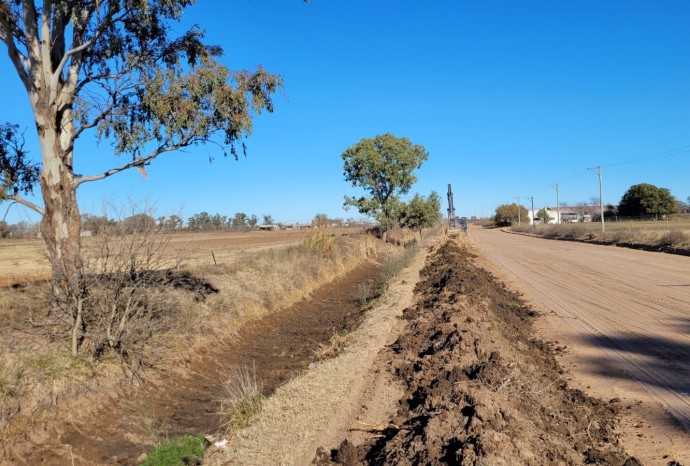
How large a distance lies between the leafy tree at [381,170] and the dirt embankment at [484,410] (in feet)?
116

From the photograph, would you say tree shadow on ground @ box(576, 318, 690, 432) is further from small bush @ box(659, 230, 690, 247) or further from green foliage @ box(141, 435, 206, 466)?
small bush @ box(659, 230, 690, 247)

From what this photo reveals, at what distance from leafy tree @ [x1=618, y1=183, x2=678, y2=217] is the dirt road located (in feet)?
293

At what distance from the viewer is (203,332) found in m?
12.1

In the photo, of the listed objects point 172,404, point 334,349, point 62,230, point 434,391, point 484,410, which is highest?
point 62,230

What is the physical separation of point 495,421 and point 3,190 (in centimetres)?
1016

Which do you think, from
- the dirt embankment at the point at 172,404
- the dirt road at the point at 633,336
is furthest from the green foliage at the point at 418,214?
the dirt embankment at the point at 172,404

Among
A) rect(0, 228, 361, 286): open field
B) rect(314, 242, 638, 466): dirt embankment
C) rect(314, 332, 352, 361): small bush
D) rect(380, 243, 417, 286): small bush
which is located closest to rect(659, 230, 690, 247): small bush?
rect(380, 243, 417, 286): small bush

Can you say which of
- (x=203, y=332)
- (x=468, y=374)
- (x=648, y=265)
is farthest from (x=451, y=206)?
→ (x=468, y=374)

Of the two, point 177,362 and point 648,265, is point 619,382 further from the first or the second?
point 648,265

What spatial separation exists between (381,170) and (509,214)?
9613 centimetres

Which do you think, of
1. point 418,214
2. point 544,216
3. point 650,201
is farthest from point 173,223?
point 544,216

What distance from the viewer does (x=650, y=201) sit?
99.2 meters

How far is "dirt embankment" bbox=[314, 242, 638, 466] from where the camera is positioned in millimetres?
4617

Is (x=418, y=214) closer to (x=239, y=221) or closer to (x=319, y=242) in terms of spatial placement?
(x=319, y=242)
